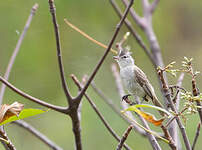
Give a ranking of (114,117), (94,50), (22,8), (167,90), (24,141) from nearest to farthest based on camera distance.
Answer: (167,90) → (114,117) → (24,141) → (22,8) → (94,50)

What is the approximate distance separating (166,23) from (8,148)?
4.77m

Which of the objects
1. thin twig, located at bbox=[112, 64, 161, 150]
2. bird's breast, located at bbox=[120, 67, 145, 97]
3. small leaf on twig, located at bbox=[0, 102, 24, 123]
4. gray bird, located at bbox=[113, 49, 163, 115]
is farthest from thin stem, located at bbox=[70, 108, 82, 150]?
bird's breast, located at bbox=[120, 67, 145, 97]

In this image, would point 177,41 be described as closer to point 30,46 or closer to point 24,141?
point 30,46

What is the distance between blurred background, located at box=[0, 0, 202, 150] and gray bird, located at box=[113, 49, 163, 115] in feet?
4.45

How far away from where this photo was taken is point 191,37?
599cm

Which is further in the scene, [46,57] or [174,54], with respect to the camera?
[174,54]

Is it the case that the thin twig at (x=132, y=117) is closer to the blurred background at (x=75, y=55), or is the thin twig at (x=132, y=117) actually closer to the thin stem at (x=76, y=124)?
the thin stem at (x=76, y=124)

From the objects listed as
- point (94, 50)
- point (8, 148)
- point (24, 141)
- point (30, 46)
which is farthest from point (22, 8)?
point (8, 148)

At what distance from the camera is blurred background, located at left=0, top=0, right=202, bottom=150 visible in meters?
4.81

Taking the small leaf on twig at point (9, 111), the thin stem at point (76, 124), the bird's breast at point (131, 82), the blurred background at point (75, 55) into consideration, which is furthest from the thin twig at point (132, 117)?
the blurred background at point (75, 55)

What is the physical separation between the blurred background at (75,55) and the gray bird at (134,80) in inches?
53.4

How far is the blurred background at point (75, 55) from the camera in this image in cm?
481

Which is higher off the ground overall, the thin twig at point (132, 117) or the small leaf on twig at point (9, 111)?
the small leaf on twig at point (9, 111)

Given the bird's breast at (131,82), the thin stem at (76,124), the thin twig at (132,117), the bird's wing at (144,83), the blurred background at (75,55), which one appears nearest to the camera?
the thin stem at (76,124)
